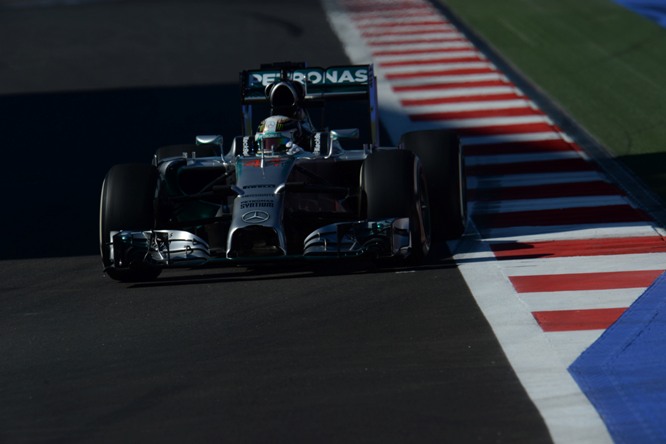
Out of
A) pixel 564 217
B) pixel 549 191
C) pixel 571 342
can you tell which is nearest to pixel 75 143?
pixel 549 191

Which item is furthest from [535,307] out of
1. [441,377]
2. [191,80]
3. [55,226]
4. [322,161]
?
[191,80]

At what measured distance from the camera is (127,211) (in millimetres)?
12133

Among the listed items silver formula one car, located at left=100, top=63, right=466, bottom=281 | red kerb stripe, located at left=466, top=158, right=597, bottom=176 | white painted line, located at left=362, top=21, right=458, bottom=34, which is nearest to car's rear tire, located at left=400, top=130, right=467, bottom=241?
silver formula one car, located at left=100, top=63, right=466, bottom=281

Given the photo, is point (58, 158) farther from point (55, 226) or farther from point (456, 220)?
point (456, 220)

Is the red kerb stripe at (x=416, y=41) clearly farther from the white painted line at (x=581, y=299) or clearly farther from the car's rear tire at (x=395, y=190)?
the white painted line at (x=581, y=299)

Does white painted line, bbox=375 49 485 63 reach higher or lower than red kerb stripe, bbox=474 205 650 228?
lower

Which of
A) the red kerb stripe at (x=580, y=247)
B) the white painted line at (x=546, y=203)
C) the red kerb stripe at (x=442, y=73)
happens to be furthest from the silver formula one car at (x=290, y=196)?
the red kerb stripe at (x=442, y=73)

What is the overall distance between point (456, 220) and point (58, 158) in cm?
688

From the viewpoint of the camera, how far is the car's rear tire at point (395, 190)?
39.1 ft

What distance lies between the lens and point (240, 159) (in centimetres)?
1259

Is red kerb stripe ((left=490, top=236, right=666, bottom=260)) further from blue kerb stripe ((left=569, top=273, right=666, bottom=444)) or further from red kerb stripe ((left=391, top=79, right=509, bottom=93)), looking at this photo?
red kerb stripe ((left=391, top=79, right=509, bottom=93))

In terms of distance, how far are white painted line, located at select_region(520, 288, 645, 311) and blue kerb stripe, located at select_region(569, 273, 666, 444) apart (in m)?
0.17

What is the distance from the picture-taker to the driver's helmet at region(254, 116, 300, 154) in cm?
1301

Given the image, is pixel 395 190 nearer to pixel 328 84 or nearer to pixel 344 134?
pixel 344 134
